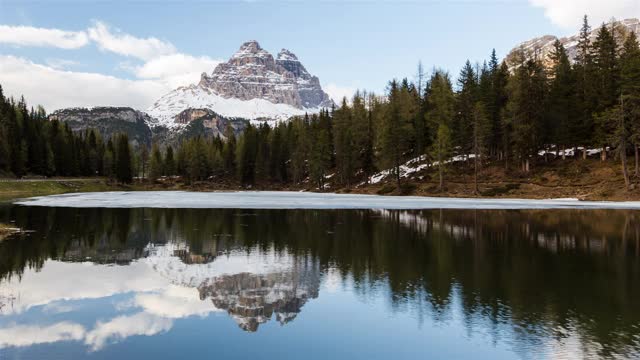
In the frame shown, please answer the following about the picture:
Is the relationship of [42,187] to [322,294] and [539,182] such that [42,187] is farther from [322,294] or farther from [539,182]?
[322,294]

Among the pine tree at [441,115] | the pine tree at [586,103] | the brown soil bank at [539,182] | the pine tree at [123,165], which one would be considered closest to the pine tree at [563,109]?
the pine tree at [586,103]

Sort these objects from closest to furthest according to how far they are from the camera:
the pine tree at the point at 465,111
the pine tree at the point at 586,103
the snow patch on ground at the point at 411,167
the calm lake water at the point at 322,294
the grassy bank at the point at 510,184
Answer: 1. the calm lake water at the point at 322,294
2. the grassy bank at the point at 510,184
3. the pine tree at the point at 586,103
4. the pine tree at the point at 465,111
5. the snow patch on ground at the point at 411,167

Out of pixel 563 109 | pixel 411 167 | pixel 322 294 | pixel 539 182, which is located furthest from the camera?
pixel 411 167

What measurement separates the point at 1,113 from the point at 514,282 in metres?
153

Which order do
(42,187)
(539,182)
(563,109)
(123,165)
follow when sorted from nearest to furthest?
(539,182)
(563,109)
(42,187)
(123,165)

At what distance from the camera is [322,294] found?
20.5 meters

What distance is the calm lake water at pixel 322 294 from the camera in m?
14.2

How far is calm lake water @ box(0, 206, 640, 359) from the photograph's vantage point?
14188 millimetres

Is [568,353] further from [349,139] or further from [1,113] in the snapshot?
[1,113]

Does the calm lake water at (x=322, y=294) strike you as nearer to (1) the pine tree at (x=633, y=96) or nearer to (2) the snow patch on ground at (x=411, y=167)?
(1) the pine tree at (x=633, y=96)

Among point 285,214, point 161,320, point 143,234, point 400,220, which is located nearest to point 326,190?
point 285,214

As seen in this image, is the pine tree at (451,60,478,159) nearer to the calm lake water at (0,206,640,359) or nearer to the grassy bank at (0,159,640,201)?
the grassy bank at (0,159,640,201)

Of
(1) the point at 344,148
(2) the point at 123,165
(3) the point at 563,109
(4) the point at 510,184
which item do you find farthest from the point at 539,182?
(2) the point at 123,165

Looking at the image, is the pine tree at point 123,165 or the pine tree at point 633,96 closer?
the pine tree at point 633,96
